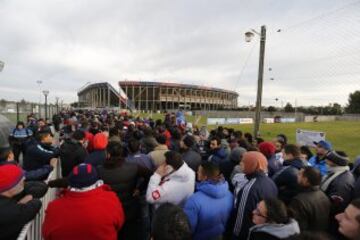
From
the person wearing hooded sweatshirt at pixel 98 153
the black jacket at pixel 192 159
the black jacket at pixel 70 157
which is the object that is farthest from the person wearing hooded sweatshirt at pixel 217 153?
the black jacket at pixel 70 157

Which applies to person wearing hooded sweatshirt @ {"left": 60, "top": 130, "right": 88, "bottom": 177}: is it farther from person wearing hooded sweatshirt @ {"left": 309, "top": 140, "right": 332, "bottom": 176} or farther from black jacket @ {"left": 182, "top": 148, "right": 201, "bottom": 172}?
person wearing hooded sweatshirt @ {"left": 309, "top": 140, "right": 332, "bottom": 176}

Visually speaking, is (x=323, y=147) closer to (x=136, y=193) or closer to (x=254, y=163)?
(x=254, y=163)

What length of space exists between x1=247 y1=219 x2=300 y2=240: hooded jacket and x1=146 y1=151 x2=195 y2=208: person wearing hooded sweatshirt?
4.34 feet

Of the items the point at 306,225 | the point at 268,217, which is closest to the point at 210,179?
the point at 268,217

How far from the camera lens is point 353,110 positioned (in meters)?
98.1

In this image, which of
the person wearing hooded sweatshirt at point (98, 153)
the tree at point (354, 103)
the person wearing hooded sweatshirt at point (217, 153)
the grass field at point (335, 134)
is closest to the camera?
the person wearing hooded sweatshirt at point (98, 153)

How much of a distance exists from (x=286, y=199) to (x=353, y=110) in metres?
112

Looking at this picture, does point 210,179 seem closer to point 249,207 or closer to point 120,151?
point 249,207

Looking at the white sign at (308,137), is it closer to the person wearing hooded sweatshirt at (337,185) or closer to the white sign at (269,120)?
the person wearing hooded sweatshirt at (337,185)

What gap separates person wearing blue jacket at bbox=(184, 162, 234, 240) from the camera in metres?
3.05

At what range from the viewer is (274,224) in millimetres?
2508

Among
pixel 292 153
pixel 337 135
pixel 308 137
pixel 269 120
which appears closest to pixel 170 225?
pixel 292 153

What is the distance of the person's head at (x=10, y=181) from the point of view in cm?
249

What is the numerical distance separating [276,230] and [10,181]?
98.2 inches
